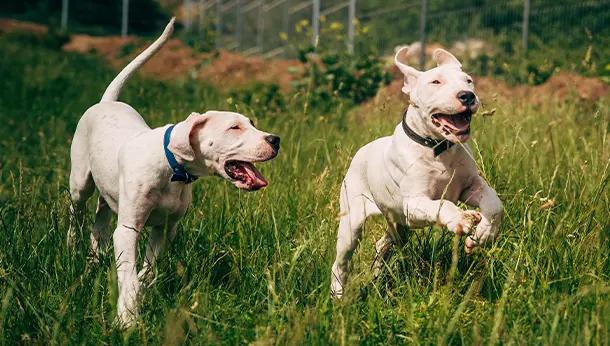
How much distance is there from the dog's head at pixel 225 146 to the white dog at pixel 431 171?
1.65 feet

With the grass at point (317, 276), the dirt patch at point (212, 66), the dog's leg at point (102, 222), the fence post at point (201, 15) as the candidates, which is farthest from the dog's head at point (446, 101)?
the fence post at point (201, 15)

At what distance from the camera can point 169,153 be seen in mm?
3812

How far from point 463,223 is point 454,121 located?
0.53 m

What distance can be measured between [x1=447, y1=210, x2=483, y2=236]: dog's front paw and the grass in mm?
211

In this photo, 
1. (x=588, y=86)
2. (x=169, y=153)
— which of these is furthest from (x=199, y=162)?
(x=588, y=86)

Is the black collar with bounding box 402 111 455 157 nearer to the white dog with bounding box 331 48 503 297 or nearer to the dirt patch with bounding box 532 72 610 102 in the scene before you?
the white dog with bounding box 331 48 503 297

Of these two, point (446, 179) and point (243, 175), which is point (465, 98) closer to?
point (446, 179)

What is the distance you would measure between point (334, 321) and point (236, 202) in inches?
79.1

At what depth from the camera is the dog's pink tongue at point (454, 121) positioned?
354 cm

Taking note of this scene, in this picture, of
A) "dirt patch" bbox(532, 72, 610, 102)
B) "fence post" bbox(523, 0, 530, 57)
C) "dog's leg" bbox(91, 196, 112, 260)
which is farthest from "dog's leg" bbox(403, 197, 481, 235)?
"fence post" bbox(523, 0, 530, 57)

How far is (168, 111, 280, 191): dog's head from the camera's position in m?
3.69

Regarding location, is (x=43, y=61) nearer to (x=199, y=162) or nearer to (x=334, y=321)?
(x=199, y=162)

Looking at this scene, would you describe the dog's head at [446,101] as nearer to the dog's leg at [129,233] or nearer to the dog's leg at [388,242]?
the dog's leg at [388,242]

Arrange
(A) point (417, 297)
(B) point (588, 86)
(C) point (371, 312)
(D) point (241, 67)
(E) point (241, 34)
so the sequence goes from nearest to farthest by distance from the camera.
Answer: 1. (C) point (371, 312)
2. (A) point (417, 297)
3. (B) point (588, 86)
4. (D) point (241, 67)
5. (E) point (241, 34)
